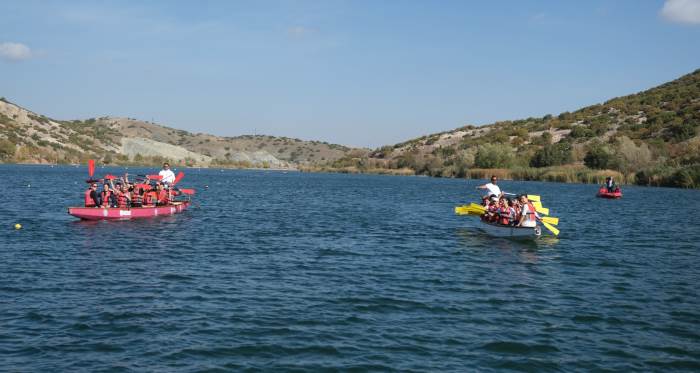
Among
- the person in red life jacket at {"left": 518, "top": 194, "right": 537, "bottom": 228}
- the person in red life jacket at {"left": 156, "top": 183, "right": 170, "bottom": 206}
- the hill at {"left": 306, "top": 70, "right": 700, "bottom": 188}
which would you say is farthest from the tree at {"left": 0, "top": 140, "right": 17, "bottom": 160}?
the person in red life jacket at {"left": 518, "top": 194, "right": 537, "bottom": 228}

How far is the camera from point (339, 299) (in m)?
18.3

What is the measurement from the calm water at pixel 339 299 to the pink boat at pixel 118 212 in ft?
3.62

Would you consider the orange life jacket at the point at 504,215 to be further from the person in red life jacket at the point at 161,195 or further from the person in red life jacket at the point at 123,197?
the person in red life jacket at the point at 161,195

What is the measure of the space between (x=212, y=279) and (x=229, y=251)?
6.11 m

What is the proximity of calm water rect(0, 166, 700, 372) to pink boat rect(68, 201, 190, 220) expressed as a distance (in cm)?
110

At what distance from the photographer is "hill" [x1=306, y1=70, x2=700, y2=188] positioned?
3607 inches

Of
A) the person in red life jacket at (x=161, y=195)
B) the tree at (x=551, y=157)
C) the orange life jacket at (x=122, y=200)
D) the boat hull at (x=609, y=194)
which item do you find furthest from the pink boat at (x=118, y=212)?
the tree at (x=551, y=157)

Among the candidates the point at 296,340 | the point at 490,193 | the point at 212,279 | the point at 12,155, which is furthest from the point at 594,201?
the point at 12,155

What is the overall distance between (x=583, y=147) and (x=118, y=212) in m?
96.8

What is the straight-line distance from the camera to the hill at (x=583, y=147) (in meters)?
91.6

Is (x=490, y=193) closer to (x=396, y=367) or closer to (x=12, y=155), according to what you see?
(x=396, y=367)

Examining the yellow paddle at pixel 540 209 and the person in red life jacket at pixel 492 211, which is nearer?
the person in red life jacket at pixel 492 211

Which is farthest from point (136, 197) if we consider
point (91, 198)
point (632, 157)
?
point (632, 157)

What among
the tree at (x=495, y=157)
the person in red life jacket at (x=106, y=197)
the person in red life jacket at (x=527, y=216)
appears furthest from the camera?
the tree at (x=495, y=157)
